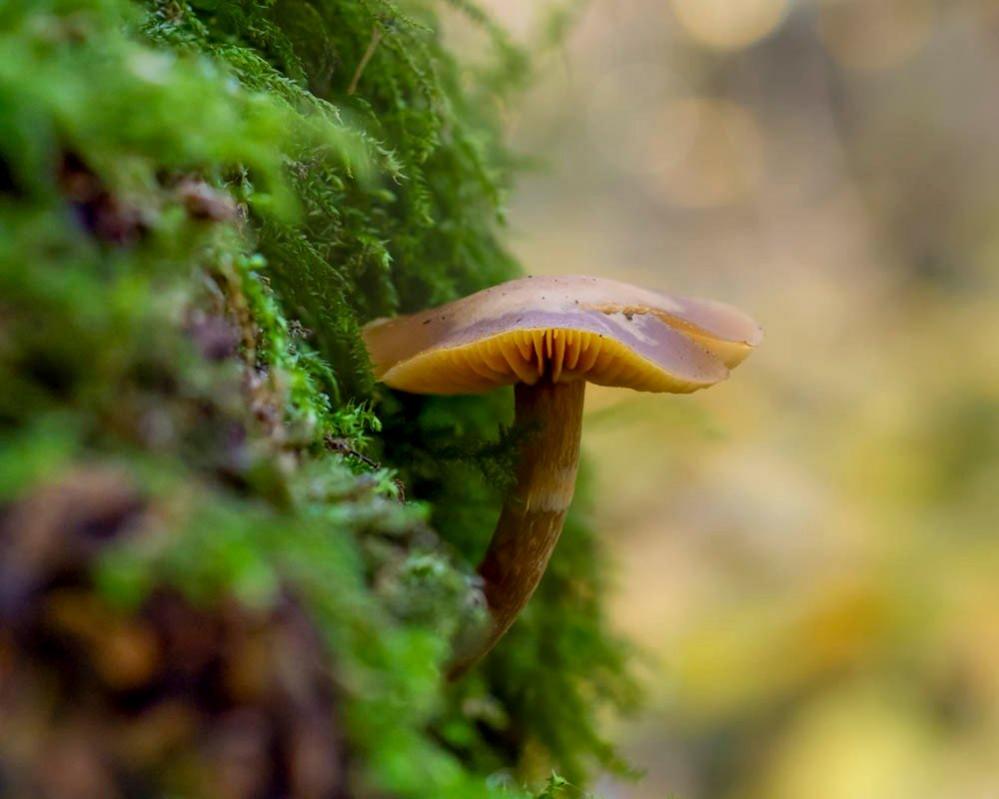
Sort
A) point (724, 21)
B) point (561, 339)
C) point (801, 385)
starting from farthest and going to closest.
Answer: point (724, 21)
point (801, 385)
point (561, 339)

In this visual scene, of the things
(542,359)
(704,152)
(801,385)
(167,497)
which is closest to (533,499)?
(542,359)

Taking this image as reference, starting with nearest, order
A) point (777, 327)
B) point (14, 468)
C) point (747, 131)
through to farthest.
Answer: point (14, 468), point (777, 327), point (747, 131)

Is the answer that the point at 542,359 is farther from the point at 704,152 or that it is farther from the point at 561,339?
the point at 704,152

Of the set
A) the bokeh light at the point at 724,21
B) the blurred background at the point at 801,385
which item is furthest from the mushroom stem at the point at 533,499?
the bokeh light at the point at 724,21

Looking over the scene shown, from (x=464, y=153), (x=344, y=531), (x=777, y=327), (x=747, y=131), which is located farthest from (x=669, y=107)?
(x=344, y=531)

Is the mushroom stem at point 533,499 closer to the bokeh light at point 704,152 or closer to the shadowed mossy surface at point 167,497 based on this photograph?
the shadowed mossy surface at point 167,497

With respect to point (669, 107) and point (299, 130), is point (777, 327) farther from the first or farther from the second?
point (299, 130)

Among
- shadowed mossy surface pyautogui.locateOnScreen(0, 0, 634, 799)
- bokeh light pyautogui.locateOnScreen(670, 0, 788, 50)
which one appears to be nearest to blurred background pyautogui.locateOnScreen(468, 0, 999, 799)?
bokeh light pyautogui.locateOnScreen(670, 0, 788, 50)
